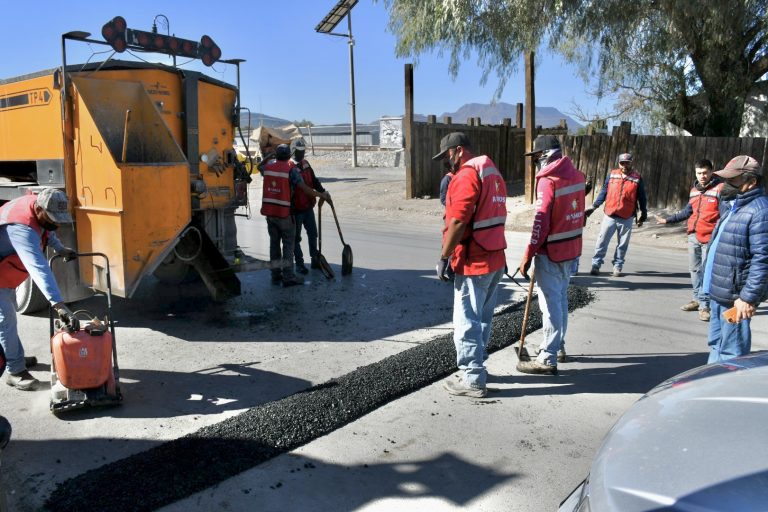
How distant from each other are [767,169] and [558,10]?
17.4 ft

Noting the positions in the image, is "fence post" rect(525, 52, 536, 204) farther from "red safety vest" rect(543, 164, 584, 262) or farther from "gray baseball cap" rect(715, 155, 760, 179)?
"gray baseball cap" rect(715, 155, 760, 179)

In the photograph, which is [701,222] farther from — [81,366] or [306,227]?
[81,366]

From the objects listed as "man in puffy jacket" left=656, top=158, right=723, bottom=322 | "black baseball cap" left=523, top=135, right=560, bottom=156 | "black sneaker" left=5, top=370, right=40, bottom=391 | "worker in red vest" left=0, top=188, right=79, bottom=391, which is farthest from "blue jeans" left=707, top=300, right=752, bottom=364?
"black sneaker" left=5, top=370, right=40, bottom=391

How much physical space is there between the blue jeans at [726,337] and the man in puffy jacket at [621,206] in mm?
4395

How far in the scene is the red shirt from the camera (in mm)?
4617

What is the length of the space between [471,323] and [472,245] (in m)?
0.58

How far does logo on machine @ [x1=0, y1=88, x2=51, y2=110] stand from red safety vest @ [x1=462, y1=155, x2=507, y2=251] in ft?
14.4

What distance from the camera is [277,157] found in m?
8.61

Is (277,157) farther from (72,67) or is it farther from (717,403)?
(717,403)

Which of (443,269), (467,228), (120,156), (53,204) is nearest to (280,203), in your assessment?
(120,156)

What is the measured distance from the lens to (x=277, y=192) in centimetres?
851

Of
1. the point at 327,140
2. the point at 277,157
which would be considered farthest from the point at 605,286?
the point at 327,140

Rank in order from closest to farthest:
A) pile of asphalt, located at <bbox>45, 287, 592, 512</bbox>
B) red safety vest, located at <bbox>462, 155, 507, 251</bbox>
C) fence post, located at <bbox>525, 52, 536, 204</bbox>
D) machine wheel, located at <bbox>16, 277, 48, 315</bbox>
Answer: pile of asphalt, located at <bbox>45, 287, 592, 512</bbox>
red safety vest, located at <bbox>462, 155, 507, 251</bbox>
machine wheel, located at <bbox>16, 277, 48, 315</bbox>
fence post, located at <bbox>525, 52, 536, 204</bbox>

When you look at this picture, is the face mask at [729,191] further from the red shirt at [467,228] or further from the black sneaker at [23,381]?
the black sneaker at [23,381]
